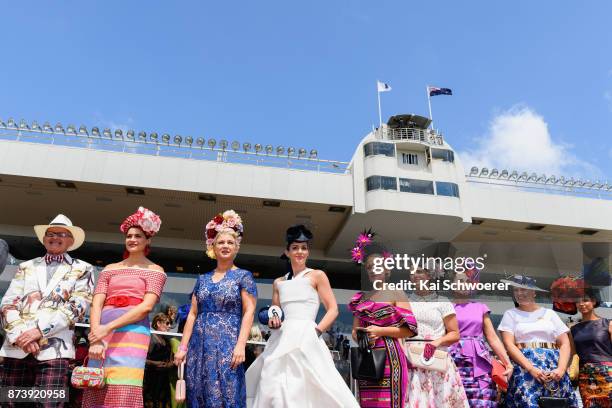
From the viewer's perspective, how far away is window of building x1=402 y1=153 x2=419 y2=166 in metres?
22.5

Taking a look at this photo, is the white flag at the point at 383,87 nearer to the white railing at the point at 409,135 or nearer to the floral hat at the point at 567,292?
the white railing at the point at 409,135

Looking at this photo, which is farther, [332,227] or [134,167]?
[332,227]

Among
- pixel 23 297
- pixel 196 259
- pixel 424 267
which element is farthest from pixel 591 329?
pixel 196 259

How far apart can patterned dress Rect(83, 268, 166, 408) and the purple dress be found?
94.3 inches

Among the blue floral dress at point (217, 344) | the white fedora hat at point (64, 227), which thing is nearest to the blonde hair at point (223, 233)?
the blue floral dress at point (217, 344)

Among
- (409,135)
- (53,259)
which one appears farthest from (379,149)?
(53,259)

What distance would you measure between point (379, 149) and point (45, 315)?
2032 cm

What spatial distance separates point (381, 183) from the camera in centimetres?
2077

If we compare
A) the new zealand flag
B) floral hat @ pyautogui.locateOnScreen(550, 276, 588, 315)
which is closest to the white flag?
the new zealand flag

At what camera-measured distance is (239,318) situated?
2.90 meters

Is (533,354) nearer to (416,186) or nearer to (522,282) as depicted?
(522,282)

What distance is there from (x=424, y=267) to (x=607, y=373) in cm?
167

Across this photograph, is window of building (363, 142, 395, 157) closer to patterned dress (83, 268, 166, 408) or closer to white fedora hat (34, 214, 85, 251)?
white fedora hat (34, 214, 85, 251)

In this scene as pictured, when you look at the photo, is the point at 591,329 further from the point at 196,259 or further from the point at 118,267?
the point at 196,259
